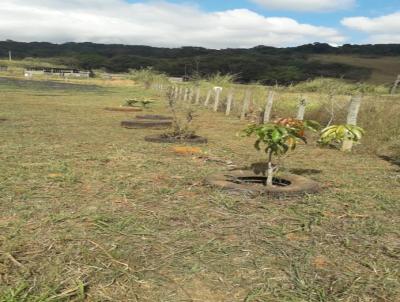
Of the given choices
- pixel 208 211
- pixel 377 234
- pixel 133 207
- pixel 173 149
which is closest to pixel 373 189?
pixel 377 234

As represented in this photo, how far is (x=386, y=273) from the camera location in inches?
130

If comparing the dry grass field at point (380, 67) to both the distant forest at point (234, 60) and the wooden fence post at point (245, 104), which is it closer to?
the distant forest at point (234, 60)

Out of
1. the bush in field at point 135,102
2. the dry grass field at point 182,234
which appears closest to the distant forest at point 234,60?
the bush in field at point 135,102

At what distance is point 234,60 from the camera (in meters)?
83.9

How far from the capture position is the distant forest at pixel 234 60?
184 feet

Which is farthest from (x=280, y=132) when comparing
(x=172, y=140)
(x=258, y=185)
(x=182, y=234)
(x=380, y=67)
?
(x=380, y=67)

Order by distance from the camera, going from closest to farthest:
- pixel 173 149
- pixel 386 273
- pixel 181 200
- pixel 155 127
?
1. pixel 386 273
2. pixel 181 200
3. pixel 173 149
4. pixel 155 127

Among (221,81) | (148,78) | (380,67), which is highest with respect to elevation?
(380,67)

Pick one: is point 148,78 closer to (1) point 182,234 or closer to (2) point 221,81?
(2) point 221,81

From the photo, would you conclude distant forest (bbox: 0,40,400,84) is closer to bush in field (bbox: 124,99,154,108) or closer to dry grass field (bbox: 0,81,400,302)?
bush in field (bbox: 124,99,154,108)

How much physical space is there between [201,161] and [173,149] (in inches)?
51.6

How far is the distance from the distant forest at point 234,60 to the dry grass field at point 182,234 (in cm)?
1769

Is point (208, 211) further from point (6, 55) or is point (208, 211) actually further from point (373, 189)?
point (6, 55)

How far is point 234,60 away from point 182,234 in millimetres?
82049
